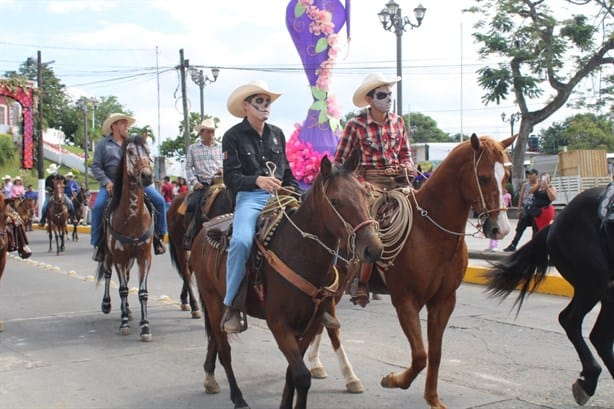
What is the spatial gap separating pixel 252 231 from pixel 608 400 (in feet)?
10.5

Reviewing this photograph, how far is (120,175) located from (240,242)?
4.12m

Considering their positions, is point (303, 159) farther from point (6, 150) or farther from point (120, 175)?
point (6, 150)

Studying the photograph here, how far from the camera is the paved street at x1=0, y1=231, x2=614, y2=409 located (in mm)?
5688

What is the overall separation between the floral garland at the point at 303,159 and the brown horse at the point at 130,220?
2.27 metres

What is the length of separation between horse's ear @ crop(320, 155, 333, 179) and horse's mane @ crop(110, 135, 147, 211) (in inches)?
180

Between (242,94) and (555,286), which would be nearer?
(242,94)

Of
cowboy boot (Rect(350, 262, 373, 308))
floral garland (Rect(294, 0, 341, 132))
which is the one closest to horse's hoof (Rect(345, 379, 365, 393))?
cowboy boot (Rect(350, 262, 373, 308))

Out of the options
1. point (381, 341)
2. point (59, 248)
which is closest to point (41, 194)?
point (59, 248)

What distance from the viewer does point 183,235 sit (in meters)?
10.0

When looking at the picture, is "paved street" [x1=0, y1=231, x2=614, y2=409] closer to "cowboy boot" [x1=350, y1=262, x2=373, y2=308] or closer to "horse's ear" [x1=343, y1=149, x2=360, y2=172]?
"cowboy boot" [x1=350, y1=262, x2=373, y2=308]

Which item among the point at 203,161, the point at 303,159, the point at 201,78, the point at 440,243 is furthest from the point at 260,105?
the point at 201,78

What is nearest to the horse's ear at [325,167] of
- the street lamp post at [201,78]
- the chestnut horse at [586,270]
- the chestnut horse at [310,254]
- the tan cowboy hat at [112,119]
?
the chestnut horse at [310,254]

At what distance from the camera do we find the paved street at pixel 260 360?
569cm

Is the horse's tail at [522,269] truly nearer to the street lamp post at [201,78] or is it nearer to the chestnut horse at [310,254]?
the chestnut horse at [310,254]
